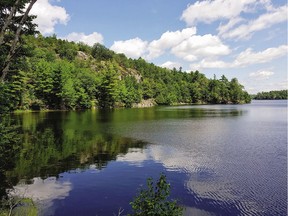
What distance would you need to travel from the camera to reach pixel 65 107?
344ft

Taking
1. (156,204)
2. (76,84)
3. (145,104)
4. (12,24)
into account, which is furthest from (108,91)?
(156,204)

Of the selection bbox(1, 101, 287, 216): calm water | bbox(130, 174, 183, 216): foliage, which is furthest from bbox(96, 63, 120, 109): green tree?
bbox(130, 174, 183, 216): foliage

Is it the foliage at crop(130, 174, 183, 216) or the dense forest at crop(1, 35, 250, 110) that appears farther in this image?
the dense forest at crop(1, 35, 250, 110)

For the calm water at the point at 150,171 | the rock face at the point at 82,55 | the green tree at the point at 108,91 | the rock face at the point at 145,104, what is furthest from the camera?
the rock face at the point at 82,55

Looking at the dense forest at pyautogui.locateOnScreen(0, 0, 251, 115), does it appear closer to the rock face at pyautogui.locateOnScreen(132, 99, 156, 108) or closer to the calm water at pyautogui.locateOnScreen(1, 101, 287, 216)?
the rock face at pyautogui.locateOnScreen(132, 99, 156, 108)

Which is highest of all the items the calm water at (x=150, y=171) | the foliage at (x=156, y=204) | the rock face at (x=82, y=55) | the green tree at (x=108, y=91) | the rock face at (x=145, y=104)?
the rock face at (x=82, y=55)

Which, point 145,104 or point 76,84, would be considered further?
point 145,104

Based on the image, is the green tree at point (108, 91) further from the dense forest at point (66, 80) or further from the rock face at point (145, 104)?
the rock face at point (145, 104)

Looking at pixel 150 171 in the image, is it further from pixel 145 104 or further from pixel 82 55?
pixel 82 55

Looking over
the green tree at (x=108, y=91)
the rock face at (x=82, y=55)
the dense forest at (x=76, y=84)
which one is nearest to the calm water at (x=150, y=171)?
the dense forest at (x=76, y=84)

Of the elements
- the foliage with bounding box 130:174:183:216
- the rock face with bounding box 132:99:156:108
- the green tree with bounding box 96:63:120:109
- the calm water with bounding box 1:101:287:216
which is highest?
the green tree with bounding box 96:63:120:109

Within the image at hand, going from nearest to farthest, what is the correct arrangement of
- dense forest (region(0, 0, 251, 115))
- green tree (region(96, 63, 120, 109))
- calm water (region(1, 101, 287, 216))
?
calm water (region(1, 101, 287, 216)) → dense forest (region(0, 0, 251, 115)) → green tree (region(96, 63, 120, 109))

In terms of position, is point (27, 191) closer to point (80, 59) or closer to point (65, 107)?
point (65, 107)

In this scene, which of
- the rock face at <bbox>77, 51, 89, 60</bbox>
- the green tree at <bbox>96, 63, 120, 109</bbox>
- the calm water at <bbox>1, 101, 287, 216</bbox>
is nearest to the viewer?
the calm water at <bbox>1, 101, 287, 216</bbox>
